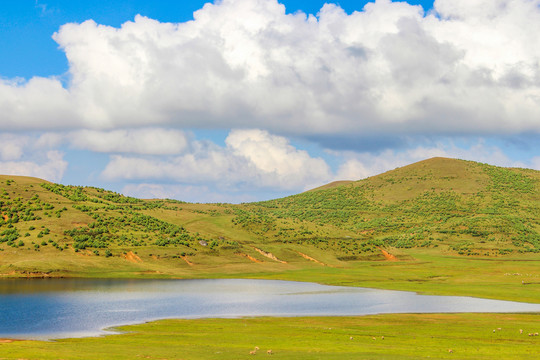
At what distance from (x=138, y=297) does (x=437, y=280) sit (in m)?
65.3

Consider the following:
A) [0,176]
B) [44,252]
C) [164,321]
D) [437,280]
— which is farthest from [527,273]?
[0,176]

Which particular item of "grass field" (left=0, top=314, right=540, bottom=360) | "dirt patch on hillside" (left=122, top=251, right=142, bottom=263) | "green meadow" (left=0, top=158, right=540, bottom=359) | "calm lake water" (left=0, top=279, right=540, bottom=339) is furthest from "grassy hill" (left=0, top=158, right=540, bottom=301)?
"grass field" (left=0, top=314, right=540, bottom=360)

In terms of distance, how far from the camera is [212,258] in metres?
143

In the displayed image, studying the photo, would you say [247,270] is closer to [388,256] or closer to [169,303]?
[169,303]

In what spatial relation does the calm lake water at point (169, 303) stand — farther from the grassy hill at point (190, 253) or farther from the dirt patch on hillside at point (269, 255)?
the dirt patch on hillside at point (269, 255)

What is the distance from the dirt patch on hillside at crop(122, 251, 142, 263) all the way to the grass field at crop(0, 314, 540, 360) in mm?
67350

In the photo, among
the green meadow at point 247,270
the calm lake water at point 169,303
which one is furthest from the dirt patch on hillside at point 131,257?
the calm lake water at point 169,303

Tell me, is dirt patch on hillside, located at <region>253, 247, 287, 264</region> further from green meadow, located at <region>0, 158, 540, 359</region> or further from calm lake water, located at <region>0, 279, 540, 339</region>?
calm lake water, located at <region>0, 279, 540, 339</region>

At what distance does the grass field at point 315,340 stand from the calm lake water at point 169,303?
636 centimetres

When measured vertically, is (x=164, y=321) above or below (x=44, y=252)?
below

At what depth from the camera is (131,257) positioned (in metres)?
132

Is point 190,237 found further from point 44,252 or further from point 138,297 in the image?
point 138,297

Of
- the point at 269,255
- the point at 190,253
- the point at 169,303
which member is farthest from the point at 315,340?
the point at 269,255

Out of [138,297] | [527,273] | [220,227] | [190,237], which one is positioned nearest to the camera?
[138,297]
